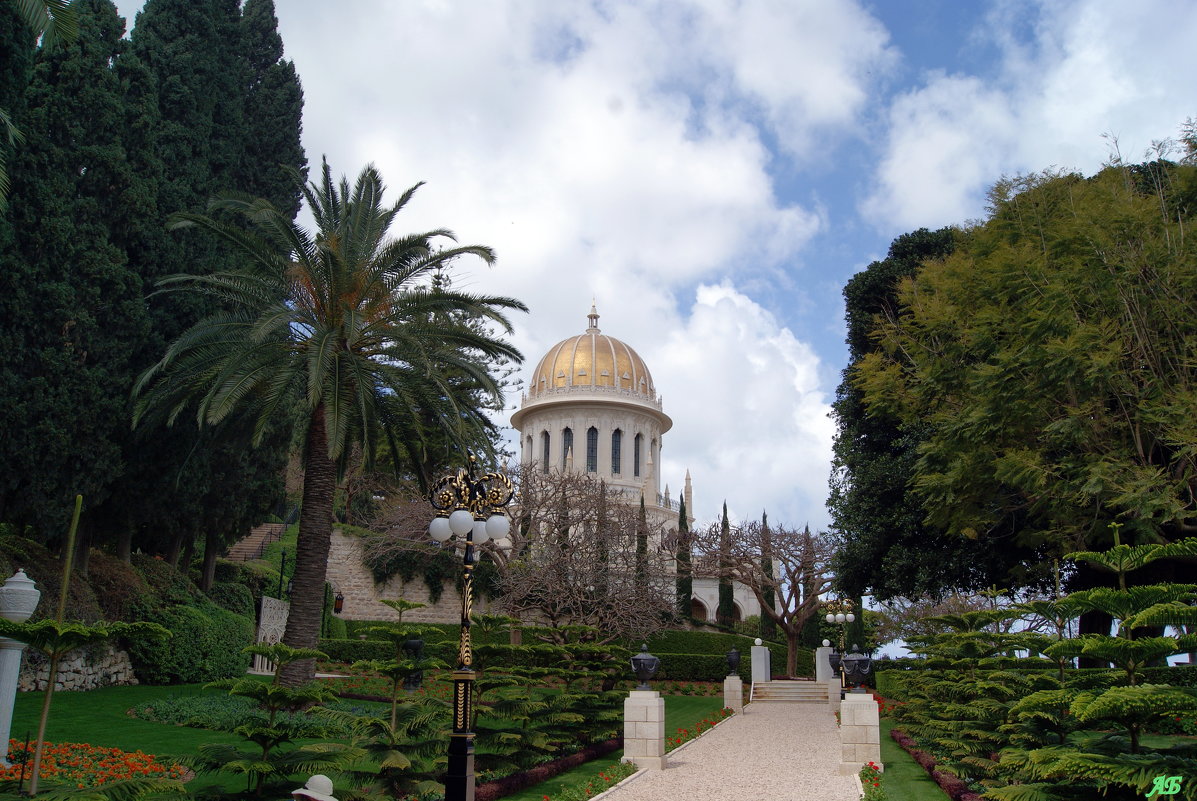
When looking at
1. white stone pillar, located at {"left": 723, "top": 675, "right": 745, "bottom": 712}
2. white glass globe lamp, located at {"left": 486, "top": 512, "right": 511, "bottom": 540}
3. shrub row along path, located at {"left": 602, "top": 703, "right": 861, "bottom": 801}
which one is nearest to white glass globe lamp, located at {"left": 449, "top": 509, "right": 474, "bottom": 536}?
white glass globe lamp, located at {"left": 486, "top": 512, "right": 511, "bottom": 540}

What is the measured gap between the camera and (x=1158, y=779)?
19.5ft

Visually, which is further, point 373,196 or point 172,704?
point 373,196

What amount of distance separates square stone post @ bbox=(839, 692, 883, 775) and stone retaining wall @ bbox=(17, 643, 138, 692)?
13139 mm

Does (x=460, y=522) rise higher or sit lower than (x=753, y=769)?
higher

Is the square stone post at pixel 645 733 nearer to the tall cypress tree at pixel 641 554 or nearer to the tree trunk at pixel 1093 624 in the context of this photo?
the tree trunk at pixel 1093 624

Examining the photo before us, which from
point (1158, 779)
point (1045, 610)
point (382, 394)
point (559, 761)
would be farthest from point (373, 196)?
point (1158, 779)

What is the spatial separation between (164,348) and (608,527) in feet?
65.3

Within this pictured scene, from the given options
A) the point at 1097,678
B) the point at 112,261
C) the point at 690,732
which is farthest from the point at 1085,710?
the point at 112,261

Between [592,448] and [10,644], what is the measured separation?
4630 cm

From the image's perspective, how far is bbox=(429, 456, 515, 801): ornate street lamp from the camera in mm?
9141

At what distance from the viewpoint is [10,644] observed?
10.1 m

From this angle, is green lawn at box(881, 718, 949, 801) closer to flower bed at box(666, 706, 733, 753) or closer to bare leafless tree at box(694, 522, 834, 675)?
flower bed at box(666, 706, 733, 753)

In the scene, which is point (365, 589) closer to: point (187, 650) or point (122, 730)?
point (187, 650)

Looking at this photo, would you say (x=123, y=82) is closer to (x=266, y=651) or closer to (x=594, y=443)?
(x=266, y=651)
